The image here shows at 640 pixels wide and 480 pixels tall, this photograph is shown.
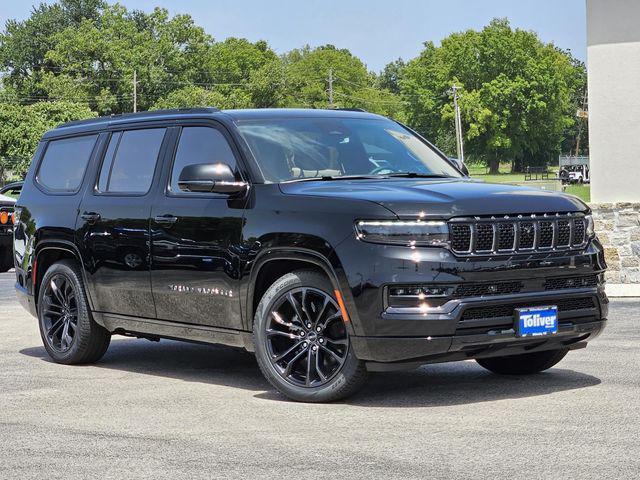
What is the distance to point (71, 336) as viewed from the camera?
32.9 ft

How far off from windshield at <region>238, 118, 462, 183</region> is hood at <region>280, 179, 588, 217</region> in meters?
0.26

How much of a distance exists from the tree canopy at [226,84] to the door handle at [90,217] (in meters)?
101

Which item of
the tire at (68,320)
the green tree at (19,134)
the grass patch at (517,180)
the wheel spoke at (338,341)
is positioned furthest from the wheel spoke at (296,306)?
the green tree at (19,134)

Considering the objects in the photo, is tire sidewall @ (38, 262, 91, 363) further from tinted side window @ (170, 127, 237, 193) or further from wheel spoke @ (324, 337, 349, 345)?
wheel spoke @ (324, 337, 349, 345)

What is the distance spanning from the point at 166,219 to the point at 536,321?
8.89ft

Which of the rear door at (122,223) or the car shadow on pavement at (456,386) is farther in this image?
the rear door at (122,223)

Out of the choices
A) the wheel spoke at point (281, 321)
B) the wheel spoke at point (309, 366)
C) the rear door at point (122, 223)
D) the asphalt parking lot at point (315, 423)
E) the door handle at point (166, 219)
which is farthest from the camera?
the rear door at point (122, 223)

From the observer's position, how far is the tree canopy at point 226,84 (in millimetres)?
115625

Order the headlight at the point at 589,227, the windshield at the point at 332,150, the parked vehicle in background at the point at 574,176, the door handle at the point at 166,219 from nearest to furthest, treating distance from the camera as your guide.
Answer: the headlight at the point at 589,227 → the windshield at the point at 332,150 → the door handle at the point at 166,219 → the parked vehicle in background at the point at 574,176

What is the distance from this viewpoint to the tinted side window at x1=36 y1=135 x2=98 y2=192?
1009 centimetres

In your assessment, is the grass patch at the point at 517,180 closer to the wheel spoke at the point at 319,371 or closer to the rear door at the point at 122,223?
the rear door at the point at 122,223

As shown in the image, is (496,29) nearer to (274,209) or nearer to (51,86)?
(51,86)

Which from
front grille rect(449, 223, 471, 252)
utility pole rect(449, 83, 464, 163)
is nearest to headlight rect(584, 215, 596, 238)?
front grille rect(449, 223, 471, 252)

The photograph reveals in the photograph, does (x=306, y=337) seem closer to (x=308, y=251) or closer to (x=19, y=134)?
(x=308, y=251)
